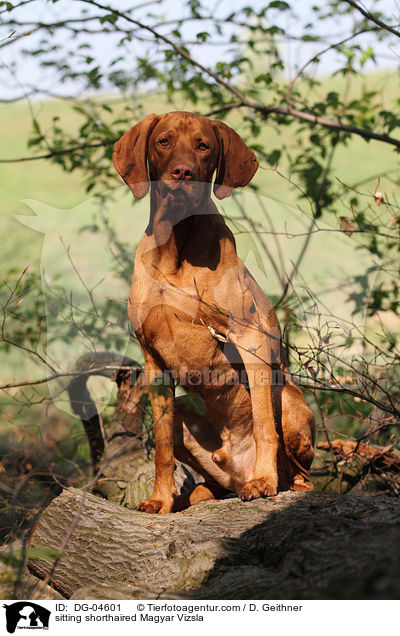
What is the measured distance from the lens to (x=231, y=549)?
2.53 m

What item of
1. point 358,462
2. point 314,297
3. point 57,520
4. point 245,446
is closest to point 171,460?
point 245,446

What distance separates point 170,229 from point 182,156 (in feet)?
1.47

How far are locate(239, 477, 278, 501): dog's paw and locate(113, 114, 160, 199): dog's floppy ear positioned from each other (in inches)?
67.8

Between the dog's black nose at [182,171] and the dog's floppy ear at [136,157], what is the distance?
13.0 inches

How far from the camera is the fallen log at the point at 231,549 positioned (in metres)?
1.91

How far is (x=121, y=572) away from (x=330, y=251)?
2.23 m

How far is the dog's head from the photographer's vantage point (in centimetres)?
297

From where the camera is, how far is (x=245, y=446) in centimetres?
366

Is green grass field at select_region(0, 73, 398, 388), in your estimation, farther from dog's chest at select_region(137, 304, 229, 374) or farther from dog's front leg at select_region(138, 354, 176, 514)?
dog's front leg at select_region(138, 354, 176, 514)

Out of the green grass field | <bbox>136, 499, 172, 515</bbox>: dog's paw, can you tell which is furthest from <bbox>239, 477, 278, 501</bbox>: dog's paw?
the green grass field

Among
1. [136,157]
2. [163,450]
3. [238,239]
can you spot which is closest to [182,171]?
[136,157]
